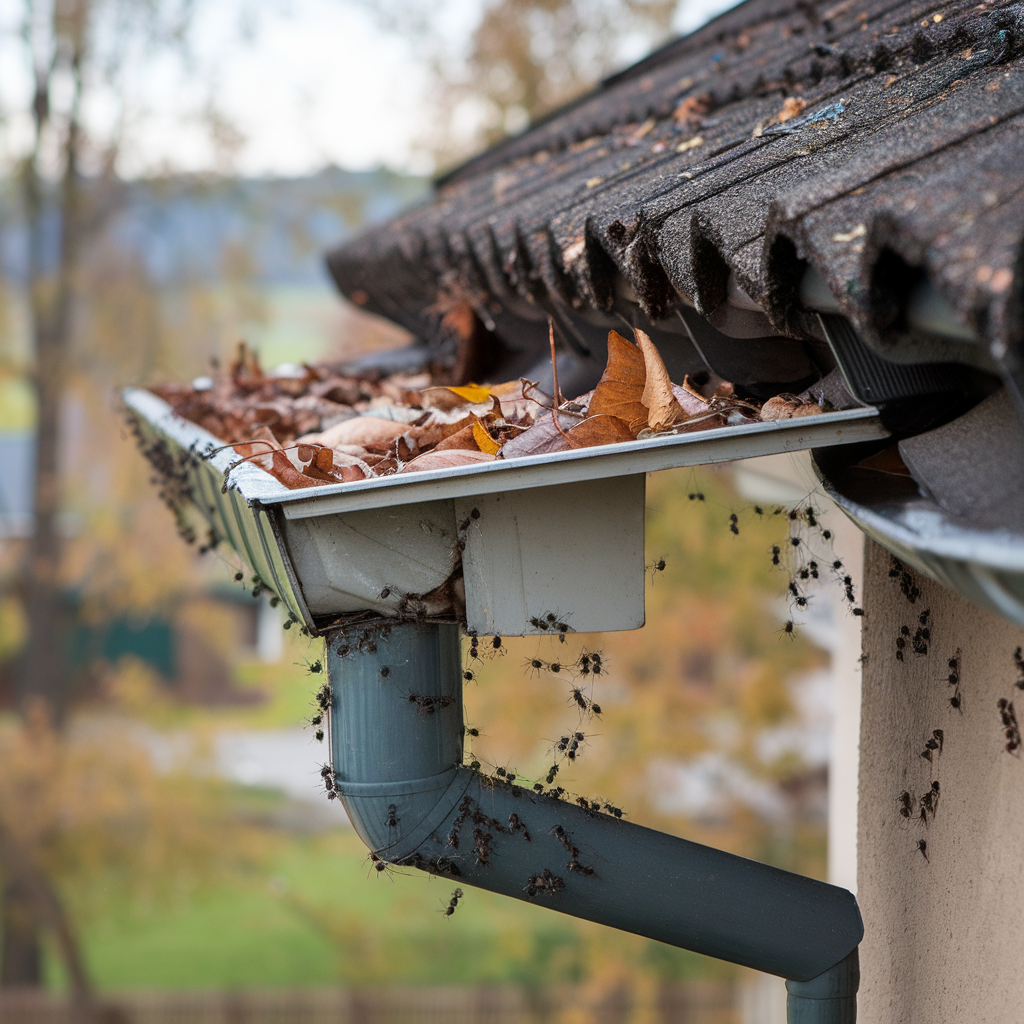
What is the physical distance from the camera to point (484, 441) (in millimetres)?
1559

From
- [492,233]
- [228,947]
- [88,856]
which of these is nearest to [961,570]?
[492,233]

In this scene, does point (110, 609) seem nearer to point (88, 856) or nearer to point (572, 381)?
point (88, 856)

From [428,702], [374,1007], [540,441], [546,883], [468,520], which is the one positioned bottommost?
[374,1007]

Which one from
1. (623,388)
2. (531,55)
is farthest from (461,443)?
(531,55)

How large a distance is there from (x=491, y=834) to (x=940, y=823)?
849mm

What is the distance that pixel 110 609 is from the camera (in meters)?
11.7

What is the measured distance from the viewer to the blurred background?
31.7 feet

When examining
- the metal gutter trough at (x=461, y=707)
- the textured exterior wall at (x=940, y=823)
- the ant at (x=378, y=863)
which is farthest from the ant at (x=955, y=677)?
the ant at (x=378, y=863)

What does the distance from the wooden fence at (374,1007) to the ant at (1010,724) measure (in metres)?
9.92

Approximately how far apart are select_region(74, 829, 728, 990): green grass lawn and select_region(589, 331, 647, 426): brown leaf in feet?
32.5

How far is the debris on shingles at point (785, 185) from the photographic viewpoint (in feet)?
3.06

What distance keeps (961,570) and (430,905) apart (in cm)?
1169

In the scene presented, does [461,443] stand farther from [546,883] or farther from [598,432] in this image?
[546,883]

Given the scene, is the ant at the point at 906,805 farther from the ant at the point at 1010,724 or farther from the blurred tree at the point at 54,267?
the blurred tree at the point at 54,267
